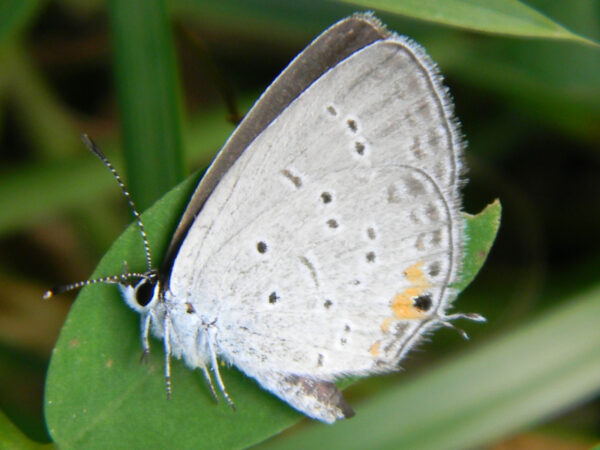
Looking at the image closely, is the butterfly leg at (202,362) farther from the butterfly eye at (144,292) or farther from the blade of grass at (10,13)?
the blade of grass at (10,13)

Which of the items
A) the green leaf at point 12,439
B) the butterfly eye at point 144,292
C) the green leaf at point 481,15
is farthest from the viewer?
the green leaf at point 481,15

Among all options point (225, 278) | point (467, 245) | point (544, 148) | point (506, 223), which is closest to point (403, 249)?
point (467, 245)

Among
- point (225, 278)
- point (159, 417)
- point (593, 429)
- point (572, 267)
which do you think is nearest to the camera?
point (159, 417)

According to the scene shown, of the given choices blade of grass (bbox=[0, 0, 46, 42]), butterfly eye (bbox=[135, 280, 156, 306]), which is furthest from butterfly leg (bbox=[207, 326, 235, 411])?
blade of grass (bbox=[0, 0, 46, 42])

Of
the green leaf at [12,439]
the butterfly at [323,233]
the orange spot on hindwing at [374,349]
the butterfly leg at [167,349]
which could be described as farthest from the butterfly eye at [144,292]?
the orange spot on hindwing at [374,349]

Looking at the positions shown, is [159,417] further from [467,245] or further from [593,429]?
[593,429]

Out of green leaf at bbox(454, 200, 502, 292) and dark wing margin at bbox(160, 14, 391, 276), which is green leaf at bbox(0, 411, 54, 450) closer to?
dark wing margin at bbox(160, 14, 391, 276)
